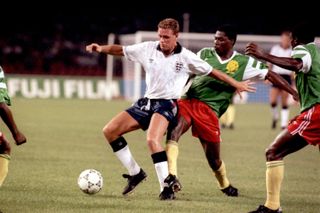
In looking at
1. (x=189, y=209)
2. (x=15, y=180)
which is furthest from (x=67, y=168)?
(x=189, y=209)

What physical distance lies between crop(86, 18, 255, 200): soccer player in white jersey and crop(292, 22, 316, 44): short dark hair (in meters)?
1.11

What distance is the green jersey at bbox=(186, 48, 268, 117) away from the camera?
9391 mm

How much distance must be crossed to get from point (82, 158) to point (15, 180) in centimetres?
294

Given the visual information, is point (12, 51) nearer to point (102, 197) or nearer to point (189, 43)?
point (189, 43)

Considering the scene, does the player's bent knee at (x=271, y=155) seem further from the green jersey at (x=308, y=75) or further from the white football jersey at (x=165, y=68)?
the white football jersey at (x=165, y=68)

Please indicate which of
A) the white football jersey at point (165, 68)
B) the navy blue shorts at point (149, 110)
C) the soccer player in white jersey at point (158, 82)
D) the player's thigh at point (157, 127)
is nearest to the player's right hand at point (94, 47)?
the soccer player in white jersey at point (158, 82)

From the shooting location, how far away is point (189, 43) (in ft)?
99.7

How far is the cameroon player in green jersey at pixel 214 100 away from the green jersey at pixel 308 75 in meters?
1.34

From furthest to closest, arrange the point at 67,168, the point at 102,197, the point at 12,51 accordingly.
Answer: the point at 12,51
the point at 67,168
the point at 102,197

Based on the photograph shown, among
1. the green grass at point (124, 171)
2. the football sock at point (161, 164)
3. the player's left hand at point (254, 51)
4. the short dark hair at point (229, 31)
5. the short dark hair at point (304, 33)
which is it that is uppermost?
the short dark hair at point (304, 33)

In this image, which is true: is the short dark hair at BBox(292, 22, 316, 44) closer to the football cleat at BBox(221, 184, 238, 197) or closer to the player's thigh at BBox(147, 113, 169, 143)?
the player's thigh at BBox(147, 113, 169, 143)

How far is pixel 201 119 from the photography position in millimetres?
9367

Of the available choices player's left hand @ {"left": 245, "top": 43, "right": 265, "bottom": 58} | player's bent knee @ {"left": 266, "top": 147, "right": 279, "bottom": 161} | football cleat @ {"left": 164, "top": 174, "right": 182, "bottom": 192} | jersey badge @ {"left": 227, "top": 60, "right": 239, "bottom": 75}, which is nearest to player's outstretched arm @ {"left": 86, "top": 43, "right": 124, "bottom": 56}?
jersey badge @ {"left": 227, "top": 60, "right": 239, "bottom": 75}

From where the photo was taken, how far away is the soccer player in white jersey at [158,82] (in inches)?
344
